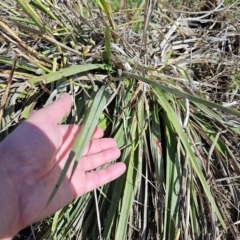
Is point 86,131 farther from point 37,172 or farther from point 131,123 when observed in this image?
point 131,123

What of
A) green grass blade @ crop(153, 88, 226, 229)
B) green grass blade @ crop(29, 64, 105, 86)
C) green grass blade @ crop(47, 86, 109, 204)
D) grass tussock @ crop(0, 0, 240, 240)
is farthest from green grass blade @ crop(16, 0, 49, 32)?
green grass blade @ crop(153, 88, 226, 229)

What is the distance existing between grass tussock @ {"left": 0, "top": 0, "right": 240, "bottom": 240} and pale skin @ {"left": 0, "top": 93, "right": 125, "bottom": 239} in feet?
0.28

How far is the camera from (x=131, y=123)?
1686 mm

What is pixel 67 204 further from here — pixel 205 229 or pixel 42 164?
pixel 205 229

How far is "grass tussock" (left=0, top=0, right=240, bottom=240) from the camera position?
5.32ft

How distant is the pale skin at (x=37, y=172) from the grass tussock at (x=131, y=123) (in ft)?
0.28

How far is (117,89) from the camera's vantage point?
1.68 meters

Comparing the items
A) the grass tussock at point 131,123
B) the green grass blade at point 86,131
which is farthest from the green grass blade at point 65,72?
the green grass blade at point 86,131

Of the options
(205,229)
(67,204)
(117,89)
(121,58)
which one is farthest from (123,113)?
(205,229)

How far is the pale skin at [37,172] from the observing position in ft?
4.84

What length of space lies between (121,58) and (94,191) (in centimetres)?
54

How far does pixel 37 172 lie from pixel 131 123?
1.32 feet

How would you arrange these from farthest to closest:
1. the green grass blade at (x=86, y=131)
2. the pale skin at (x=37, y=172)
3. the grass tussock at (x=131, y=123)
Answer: the grass tussock at (x=131, y=123)
the pale skin at (x=37, y=172)
the green grass blade at (x=86, y=131)

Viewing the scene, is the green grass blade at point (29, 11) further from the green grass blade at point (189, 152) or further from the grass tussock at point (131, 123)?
the green grass blade at point (189, 152)
